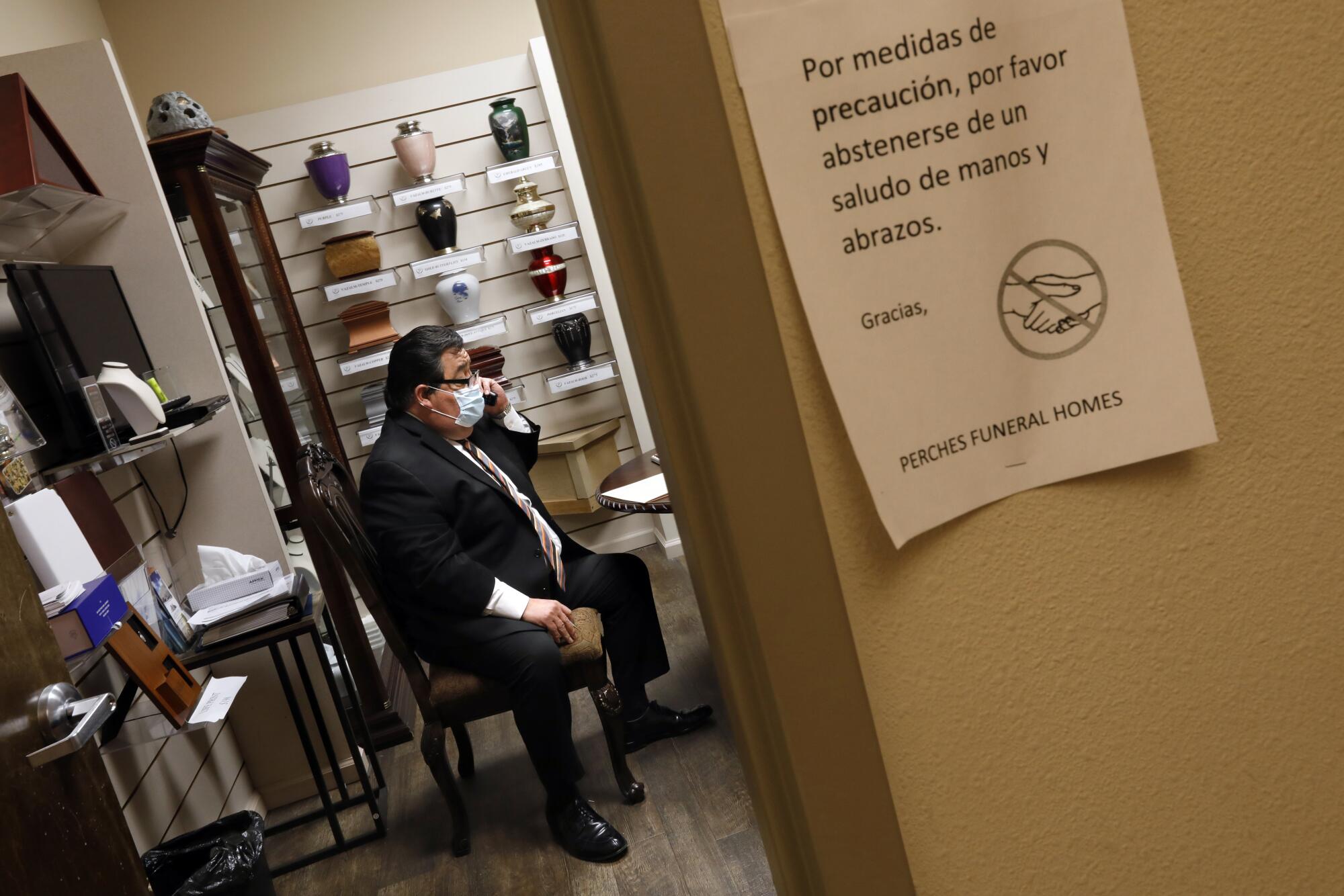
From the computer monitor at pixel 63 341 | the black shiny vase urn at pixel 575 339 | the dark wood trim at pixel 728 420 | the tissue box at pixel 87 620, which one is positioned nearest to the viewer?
the dark wood trim at pixel 728 420

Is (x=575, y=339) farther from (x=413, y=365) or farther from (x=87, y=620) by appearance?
(x=87, y=620)

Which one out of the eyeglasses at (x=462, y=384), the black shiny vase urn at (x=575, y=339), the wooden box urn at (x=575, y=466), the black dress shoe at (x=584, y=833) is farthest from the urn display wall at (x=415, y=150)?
the black dress shoe at (x=584, y=833)

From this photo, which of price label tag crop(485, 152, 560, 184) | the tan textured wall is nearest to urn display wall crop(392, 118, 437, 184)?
price label tag crop(485, 152, 560, 184)

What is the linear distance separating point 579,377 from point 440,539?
6.91ft

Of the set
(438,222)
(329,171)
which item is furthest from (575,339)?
(329,171)

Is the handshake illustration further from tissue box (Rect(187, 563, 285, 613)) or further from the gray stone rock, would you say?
the gray stone rock

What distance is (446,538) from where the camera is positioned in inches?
102

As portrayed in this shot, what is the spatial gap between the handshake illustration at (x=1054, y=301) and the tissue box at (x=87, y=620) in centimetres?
192

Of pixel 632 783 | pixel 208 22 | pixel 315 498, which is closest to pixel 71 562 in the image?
pixel 315 498

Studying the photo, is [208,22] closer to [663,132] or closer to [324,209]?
[324,209]

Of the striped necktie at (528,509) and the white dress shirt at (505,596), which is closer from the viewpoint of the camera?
the white dress shirt at (505,596)

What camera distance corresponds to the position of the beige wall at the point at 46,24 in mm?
2889

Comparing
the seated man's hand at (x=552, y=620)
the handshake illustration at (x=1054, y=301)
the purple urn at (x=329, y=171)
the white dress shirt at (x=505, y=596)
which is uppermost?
the purple urn at (x=329, y=171)

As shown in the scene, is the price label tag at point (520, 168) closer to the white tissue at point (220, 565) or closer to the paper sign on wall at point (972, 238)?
the white tissue at point (220, 565)
